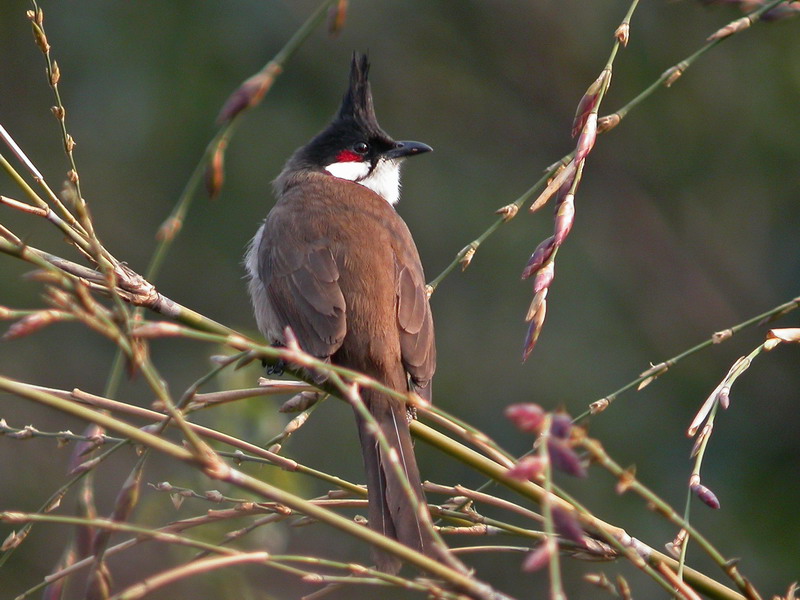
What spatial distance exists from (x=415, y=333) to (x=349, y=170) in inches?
55.5

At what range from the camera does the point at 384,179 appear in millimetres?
4340

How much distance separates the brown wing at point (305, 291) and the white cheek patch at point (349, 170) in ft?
2.77

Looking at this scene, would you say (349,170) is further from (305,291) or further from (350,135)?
(305,291)

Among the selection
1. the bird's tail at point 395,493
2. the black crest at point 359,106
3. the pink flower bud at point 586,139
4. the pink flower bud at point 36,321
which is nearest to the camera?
the pink flower bud at point 36,321

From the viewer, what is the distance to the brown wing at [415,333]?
3041 millimetres

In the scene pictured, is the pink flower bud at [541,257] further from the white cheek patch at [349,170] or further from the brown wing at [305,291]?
the white cheek patch at [349,170]

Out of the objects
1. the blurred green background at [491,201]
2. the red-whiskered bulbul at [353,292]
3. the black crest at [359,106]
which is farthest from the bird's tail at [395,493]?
the blurred green background at [491,201]

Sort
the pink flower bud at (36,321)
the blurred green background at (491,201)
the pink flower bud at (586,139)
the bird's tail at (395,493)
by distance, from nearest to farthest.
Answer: the pink flower bud at (36,321), the pink flower bud at (586,139), the bird's tail at (395,493), the blurred green background at (491,201)

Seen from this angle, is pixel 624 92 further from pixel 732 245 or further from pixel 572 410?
pixel 572 410

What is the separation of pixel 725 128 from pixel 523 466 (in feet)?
19.3

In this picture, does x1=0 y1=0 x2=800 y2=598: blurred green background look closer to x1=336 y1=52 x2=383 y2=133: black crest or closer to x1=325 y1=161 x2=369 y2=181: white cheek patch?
x1=336 y1=52 x2=383 y2=133: black crest

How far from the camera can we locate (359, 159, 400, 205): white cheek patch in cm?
431

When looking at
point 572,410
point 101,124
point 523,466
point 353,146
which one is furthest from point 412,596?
point 523,466

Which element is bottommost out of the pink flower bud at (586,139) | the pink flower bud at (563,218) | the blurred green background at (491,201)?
the blurred green background at (491,201)
